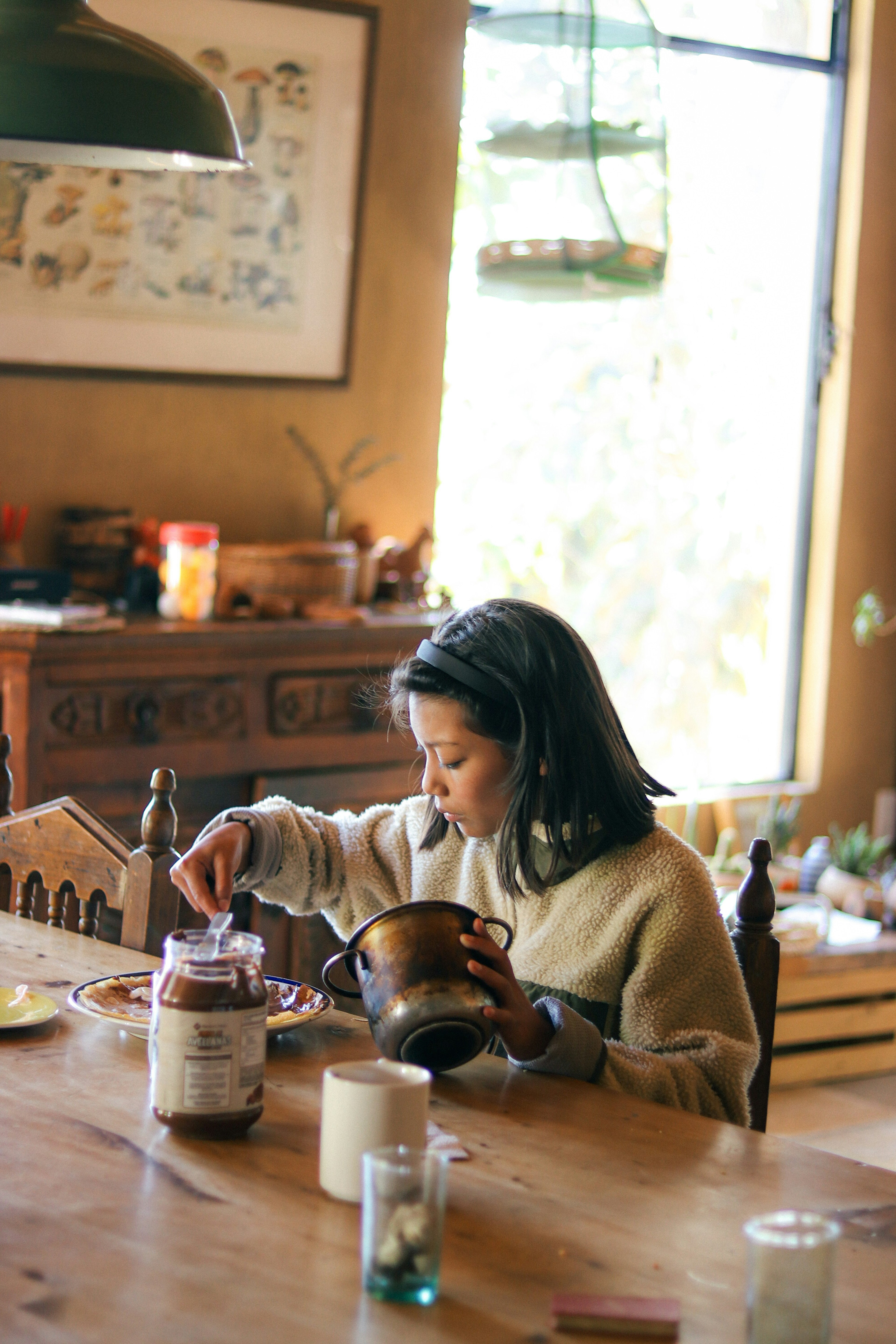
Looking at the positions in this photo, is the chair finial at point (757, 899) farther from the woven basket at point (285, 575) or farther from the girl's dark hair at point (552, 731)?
the woven basket at point (285, 575)

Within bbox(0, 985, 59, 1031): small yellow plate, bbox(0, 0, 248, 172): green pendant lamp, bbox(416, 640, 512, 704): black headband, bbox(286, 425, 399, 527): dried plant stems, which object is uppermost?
bbox(0, 0, 248, 172): green pendant lamp

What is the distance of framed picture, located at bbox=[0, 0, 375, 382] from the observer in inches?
127

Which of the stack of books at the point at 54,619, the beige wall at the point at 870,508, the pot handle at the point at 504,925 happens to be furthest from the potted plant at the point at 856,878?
the pot handle at the point at 504,925

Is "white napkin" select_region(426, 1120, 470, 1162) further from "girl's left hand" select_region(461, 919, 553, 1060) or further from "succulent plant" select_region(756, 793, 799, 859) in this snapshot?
"succulent plant" select_region(756, 793, 799, 859)

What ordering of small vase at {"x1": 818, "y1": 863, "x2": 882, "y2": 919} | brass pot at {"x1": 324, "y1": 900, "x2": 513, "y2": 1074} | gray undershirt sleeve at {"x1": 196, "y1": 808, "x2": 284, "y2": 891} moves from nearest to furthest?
brass pot at {"x1": 324, "y1": 900, "x2": 513, "y2": 1074} → gray undershirt sleeve at {"x1": 196, "y1": 808, "x2": 284, "y2": 891} → small vase at {"x1": 818, "y1": 863, "x2": 882, "y2": 919}

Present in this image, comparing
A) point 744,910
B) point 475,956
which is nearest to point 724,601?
point 744,910

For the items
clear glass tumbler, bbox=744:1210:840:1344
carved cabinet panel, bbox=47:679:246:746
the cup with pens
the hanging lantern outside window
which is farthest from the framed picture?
clear glass tumbler, bbox=744:1210:840:1344

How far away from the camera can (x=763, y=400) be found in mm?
4770

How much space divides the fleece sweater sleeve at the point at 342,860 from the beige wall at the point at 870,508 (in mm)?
3132

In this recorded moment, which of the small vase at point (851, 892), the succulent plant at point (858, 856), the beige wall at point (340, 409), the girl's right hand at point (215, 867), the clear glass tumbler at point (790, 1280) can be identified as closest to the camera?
the clear glass tumbler at point (790, 1280)

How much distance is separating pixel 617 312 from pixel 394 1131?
3565 millimetres

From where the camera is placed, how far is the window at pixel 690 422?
4.25 metres

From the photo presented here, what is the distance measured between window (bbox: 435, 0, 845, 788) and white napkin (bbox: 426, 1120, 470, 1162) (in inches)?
115

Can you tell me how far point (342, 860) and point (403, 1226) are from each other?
1018 millimetres
